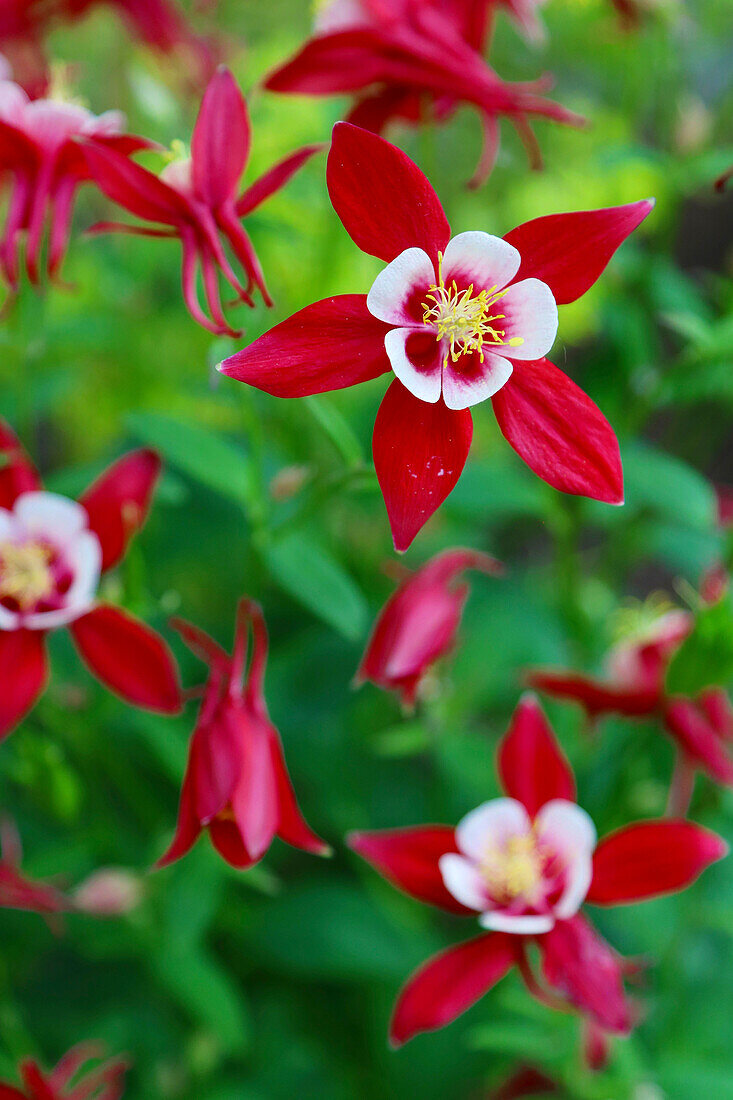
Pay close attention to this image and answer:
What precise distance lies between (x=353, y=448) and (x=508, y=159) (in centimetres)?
25

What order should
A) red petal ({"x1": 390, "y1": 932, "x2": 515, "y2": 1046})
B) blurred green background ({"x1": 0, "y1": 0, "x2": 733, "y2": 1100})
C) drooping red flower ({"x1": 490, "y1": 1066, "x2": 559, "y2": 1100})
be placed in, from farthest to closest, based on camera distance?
drooping red flower ({"x1": 490, "y1": 1066, "x2": 559, "y2": 1100}), blurred green background ({"x1": 0, "y1": 0, "x2": 733, "y2": 1100}), red petal ({"x1": 390, "y1": 932, "x2": 515, "y2": 1046})

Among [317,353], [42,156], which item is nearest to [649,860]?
[317,353]

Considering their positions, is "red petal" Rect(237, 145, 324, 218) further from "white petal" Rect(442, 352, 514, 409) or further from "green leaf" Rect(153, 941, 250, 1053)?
"green leaf" Rect(153, 941, 250, 1053)

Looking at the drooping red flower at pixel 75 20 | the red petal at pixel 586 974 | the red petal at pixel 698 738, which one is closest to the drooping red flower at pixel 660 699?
the red petal at pixel 698 738

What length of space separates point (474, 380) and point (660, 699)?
23 centimetres

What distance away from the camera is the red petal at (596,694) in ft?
1.56

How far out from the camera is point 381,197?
1.01ft

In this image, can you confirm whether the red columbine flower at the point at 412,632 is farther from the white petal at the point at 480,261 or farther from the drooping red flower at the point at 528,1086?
the drooping red flower at the point at 528,1086

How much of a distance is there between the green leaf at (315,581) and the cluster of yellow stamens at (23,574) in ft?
0.31

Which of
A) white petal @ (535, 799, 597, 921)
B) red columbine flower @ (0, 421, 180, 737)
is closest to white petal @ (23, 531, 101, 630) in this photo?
red columbine flower @ (0, 421, 180, 737)

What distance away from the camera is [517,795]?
0.44 m

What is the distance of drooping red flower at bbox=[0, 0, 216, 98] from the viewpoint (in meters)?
0.57

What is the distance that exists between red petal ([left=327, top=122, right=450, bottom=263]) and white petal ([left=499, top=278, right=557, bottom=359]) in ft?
0.09

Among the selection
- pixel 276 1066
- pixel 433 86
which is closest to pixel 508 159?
pixel 433 86
